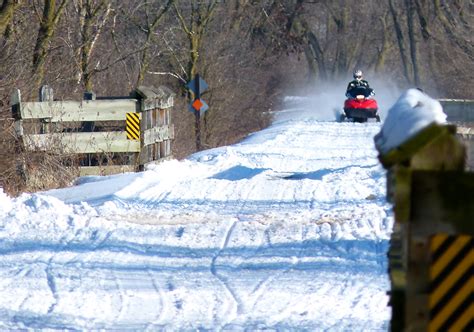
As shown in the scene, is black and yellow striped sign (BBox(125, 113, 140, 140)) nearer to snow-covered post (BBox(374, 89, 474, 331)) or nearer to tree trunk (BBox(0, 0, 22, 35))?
tree trunk (BBox(0, 0, 22, 35))

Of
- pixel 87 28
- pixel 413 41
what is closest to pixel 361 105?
pixel 87 28

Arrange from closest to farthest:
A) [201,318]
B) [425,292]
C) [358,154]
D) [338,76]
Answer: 1. [425,292]
2. [201,318]
3. [358,154]
4. [338,76]

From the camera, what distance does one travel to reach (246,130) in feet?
134

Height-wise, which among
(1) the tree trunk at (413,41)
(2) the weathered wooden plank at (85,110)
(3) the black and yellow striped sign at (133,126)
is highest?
(1) the tree trunk at (413,41)

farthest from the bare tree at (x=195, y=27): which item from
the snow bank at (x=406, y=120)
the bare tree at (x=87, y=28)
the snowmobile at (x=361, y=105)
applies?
the snow bank at (x=406, y=120)

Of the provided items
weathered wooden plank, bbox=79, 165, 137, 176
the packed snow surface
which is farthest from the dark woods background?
the packed snow surface

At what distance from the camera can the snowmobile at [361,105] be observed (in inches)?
1310

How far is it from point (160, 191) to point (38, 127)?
432 cm

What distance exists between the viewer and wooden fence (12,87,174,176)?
17781 mm

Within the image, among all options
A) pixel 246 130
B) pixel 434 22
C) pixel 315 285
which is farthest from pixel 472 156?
pixel 434 22

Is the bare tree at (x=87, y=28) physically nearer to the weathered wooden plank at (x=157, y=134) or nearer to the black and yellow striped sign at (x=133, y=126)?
the weathered wooden plank at (x=157, y=134)

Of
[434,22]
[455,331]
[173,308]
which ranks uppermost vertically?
[434,22]

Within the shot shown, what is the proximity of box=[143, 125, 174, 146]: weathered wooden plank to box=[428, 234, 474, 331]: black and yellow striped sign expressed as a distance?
600 inches

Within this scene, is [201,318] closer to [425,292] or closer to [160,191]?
[425,292]
